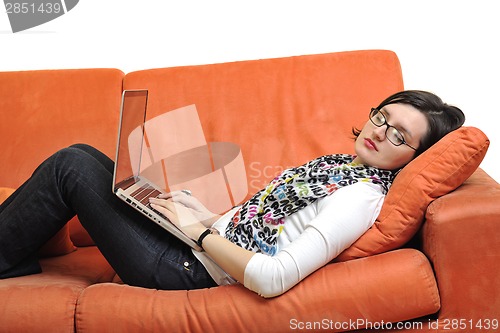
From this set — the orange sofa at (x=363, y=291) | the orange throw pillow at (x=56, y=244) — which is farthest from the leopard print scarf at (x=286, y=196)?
the orange throw pillow at (x=56, y=244)

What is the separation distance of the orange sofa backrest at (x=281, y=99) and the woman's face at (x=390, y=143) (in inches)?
16.9

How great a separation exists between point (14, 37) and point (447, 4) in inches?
74.2

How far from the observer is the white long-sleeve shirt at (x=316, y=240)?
51.9 inches

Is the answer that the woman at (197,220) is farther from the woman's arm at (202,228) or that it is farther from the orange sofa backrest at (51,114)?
the orange sofa backrest at (51,114)

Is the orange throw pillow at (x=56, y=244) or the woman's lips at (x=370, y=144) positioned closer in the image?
the woman's lips at (x=370, y=144)

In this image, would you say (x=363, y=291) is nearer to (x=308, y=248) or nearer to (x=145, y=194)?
(x=308, y=248)

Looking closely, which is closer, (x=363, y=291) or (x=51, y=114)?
(x=363, y=291)

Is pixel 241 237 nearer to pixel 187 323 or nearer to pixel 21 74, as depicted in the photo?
pixel 187 323

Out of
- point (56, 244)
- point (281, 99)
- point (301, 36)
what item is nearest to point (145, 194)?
point (56, 244)

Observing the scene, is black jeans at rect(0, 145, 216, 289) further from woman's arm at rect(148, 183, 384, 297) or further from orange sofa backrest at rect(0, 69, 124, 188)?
orange sofa backrest at rect(0, 69, 124, 188)

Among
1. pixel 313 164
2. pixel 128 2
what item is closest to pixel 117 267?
pixel 313 164

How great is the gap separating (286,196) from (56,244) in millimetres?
829

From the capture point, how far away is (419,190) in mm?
1434

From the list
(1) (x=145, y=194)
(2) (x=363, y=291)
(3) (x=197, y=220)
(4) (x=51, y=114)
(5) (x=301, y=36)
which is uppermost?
(5) (x=301, y=36)
